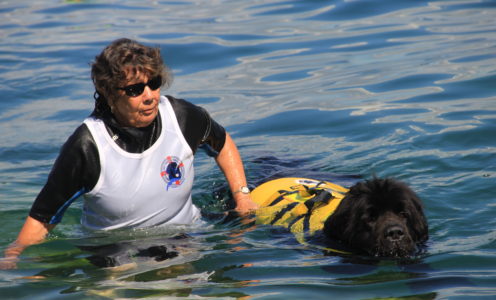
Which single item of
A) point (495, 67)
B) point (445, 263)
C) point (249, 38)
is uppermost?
point (249, 38)

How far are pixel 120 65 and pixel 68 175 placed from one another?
2.94ft

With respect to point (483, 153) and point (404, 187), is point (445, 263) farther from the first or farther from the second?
point (483, 153)

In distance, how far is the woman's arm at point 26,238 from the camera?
5578 millimetres

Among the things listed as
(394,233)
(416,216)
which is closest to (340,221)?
(394,233)

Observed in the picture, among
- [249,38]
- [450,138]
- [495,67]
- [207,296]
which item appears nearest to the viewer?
[207,296]

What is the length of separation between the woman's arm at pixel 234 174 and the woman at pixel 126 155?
289mm

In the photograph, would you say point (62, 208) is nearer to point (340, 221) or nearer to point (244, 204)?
point (244, 204)

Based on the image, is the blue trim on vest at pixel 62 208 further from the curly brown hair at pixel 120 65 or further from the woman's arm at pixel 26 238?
the curly brown hair at pixel 120 65

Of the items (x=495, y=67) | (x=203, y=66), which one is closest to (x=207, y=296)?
(x=495, y=67)

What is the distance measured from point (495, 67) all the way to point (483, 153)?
369cm

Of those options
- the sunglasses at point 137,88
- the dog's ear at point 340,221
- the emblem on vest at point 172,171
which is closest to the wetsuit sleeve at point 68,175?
the sunglasses at point 137,88

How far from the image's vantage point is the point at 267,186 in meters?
7.00

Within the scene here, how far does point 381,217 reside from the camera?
218 inches

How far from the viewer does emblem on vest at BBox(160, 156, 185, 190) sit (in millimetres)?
5957
